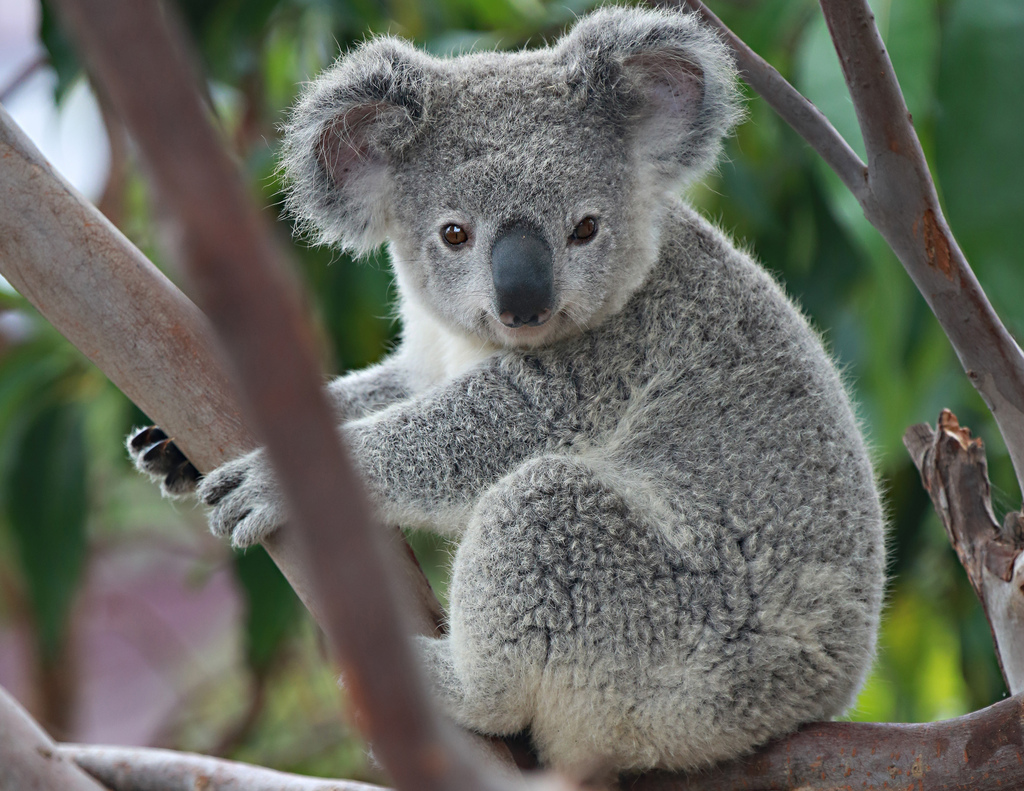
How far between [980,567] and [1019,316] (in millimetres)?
548

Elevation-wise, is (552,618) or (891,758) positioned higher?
(552,618)

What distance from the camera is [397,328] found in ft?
11.7

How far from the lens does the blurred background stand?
7.98 feet

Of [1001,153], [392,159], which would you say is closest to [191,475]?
[392,159]

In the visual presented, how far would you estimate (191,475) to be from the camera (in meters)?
1.96

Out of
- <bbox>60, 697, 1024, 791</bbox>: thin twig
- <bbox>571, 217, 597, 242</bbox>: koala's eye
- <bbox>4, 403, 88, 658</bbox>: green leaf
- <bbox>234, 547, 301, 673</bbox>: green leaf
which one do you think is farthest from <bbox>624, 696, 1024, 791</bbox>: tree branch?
<bbox>4, 403, 88, 658</bbox>: green leaf

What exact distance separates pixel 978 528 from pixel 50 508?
2.85 metres

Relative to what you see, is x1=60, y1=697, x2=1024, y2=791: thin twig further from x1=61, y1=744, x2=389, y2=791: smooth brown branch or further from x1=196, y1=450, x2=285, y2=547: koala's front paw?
x1=196, y1=450, x2=285, y2=547: koala's front paw

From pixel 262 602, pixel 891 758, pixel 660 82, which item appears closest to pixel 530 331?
pixel 660 82

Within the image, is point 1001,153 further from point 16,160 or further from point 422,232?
point 16,160

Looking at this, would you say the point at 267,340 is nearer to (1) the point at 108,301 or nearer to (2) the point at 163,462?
(1) the point at 108,301

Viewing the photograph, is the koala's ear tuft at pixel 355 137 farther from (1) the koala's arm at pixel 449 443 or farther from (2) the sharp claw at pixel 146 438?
(2) the sharp claw at pixel 146 438

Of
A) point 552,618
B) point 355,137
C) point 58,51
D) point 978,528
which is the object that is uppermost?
point 58,51

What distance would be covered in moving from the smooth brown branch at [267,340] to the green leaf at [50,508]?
2951mm
